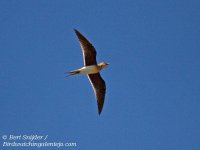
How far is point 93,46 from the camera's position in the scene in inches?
555

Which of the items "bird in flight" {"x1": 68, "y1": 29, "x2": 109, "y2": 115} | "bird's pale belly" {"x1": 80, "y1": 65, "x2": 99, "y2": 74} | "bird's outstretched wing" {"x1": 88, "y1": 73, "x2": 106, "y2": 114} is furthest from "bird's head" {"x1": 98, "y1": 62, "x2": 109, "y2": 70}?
"bird's outstretched wing" {"x1": 88, "y1": 73, "x2": 106, "y2": 114}

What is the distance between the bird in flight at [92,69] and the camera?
1400cm

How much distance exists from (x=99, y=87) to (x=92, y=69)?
1.06m

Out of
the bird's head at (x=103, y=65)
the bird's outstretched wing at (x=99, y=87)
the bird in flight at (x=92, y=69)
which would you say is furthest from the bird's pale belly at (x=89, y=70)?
the bird's outstretched wing at (x=99, y=87)

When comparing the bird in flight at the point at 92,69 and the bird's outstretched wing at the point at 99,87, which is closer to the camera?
the bird in flight at the point at 92,69

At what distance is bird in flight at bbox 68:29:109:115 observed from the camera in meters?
14.0

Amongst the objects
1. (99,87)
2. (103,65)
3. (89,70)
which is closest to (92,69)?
(89,70)

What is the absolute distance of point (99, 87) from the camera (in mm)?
14883

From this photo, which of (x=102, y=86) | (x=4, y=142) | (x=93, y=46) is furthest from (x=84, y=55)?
(x=4, y=142)

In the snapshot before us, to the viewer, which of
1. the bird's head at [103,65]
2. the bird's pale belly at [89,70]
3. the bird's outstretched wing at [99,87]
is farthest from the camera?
the bird's outstretched wing at [99,87]

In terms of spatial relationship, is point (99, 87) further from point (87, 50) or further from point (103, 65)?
point (87, 50)

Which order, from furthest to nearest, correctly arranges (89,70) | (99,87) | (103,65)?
(99,87)
(103,65)
(89,70)

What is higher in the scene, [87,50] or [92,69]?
[87,50]

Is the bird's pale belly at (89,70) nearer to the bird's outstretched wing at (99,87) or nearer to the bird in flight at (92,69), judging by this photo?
the bird in flight at (92,69)
